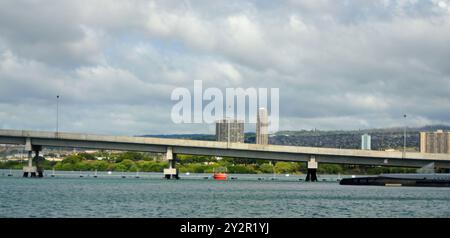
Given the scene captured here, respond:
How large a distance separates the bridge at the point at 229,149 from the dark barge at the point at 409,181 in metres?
6.07

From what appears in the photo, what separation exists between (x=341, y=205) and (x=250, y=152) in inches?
3910

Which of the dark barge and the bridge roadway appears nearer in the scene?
the dark barge

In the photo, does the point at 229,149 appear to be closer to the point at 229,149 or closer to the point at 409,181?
the point at 229,149

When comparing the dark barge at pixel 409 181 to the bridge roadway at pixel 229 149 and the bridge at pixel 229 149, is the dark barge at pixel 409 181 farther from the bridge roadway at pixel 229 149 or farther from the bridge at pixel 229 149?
the bridge at pixel 229 149

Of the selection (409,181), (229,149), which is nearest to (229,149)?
(229,149)

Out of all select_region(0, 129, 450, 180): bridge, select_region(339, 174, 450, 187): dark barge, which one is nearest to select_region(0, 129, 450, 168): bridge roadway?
select_region(0, 129, 450, 180): bridge

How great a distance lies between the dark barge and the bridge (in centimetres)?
607

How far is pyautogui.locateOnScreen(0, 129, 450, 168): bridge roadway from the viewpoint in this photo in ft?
621

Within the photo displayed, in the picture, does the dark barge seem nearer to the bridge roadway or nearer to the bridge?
the bridge roadway

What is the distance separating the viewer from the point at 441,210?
8688cm

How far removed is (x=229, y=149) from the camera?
193 meters
